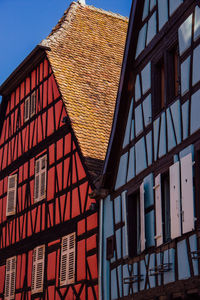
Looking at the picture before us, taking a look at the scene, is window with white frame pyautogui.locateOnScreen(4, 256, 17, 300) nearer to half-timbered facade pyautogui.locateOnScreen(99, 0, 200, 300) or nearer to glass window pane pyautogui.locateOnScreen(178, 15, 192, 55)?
half-timbered facade pyautogui.locateOnScreen(99, 0, 200, 300)

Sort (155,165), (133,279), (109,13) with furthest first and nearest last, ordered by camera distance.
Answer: (109,13) → (133,279) → (155,165)

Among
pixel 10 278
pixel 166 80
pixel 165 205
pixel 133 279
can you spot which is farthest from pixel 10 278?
pixel 166 80

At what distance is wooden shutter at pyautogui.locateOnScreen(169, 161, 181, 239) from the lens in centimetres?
1078

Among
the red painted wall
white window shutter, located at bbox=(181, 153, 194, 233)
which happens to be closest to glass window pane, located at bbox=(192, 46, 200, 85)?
white window shutter, located at bbox=(181, 153, 194, 233)

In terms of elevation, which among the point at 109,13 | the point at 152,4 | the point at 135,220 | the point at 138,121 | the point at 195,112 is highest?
the point at 109,13

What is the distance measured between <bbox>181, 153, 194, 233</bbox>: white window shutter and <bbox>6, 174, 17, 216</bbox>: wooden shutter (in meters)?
9.68

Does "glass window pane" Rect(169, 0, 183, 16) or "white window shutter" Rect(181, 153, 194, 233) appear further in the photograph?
"glass window pane" Rect(169, 0, 183, 16)

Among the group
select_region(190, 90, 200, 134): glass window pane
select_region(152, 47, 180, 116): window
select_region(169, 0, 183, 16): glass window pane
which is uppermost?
select_region(169, 0, 183, 16): glass window pane

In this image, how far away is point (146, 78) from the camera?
1314 cm

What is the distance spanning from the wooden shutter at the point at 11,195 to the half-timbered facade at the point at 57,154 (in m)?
0.03

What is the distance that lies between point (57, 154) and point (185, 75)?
22.3ft

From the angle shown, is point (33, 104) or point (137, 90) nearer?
point (137, 90)

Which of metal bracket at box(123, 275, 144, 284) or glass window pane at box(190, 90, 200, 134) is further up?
glass window pane at box(190, 90, 200, 134)

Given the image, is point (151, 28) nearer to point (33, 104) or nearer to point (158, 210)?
point (158, 210)
